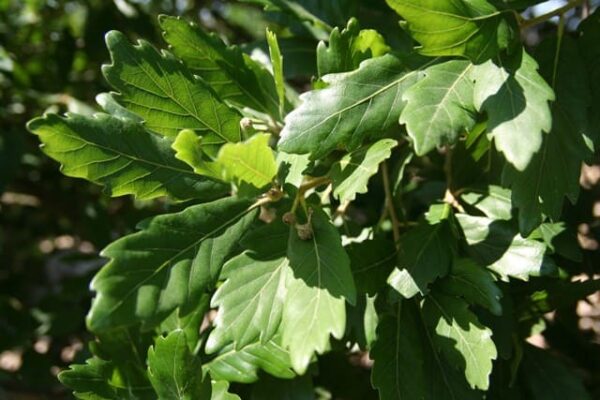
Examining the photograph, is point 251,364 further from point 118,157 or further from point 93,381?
point 118,157

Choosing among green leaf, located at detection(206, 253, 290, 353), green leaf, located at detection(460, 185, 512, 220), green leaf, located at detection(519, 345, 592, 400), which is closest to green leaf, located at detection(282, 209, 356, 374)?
green leaf, located at detection(206, 253, 290, 353)

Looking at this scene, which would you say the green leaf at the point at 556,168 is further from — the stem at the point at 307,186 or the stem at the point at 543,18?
the stem at the point at 307,186

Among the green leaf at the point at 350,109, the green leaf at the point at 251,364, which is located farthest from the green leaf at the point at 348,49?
the green leaf at the point at 251,364

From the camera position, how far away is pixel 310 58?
5.83ft

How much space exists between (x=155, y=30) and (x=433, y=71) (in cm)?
174

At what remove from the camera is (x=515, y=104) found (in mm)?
1137

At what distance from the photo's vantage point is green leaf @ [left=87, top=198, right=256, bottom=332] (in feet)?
3.63

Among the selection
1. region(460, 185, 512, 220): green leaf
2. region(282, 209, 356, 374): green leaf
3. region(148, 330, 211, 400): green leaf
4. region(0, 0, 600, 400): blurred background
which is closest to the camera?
region(282, 209, 356, 374): green leaf

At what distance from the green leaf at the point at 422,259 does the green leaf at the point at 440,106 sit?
0.26 metres

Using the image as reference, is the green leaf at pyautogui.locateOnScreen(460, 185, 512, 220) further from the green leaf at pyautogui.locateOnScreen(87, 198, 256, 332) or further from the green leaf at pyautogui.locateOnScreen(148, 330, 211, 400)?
the green leaf at pyautogui.locateOnScreen(148, 330, 211, 400)

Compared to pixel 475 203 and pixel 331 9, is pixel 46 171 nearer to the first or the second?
pixel 331 9

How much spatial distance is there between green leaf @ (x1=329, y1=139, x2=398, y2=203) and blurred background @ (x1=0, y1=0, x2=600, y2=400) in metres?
0.54

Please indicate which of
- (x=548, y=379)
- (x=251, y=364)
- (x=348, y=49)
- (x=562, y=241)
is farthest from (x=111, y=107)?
(x=548, y=379)

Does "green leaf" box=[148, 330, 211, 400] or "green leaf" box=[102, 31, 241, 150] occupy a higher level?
"green leaf" box=[102, 31, 241, 150]
